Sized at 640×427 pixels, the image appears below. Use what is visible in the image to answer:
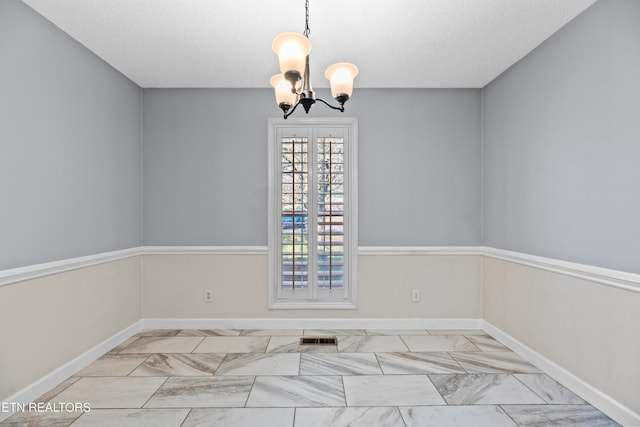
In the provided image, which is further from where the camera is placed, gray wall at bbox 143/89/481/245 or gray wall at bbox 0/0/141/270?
gray wall at bbox 143/89/481/245

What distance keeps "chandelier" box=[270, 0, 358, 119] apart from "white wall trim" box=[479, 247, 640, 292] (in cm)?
190

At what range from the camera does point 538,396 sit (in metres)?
2.41

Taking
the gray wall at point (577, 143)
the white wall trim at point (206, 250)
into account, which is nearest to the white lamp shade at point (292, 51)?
the gray wall at point (577, 143)

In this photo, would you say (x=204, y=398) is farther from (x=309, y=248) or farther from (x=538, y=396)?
(x=538, y=396)

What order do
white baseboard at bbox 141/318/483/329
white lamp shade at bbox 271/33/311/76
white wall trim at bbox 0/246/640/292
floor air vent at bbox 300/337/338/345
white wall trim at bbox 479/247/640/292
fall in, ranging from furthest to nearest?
1. white baseboard at bbox 141/318/483/329
2. floor air vent at bbox 300/337/338/345
3. white wall trim at bbox 0/246/640/292
4. white wall trim at bbox 479/247/640/292
5. white lamp shade at bbox 271/33/311/76

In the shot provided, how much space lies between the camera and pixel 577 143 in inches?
97.3

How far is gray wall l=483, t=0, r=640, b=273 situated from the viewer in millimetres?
2090

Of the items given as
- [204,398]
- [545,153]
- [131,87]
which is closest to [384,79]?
[545,153]

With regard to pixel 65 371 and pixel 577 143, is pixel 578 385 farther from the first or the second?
pixel 65 371

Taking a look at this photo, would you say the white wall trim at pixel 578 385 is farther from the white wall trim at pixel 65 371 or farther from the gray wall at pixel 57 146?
the gray wall at pixel 57 146

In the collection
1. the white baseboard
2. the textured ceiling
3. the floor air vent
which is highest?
the textured ceiling

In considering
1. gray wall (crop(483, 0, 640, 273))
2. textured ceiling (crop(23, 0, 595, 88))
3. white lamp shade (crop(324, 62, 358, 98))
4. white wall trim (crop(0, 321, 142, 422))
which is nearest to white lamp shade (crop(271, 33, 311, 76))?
white lamp shade (crop(324, 62, 358, 98))

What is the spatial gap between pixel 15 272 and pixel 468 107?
4108 millimetres

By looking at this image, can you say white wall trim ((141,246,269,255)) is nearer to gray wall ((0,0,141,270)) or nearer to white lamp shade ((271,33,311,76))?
gray wall ((0,0,141,270))
